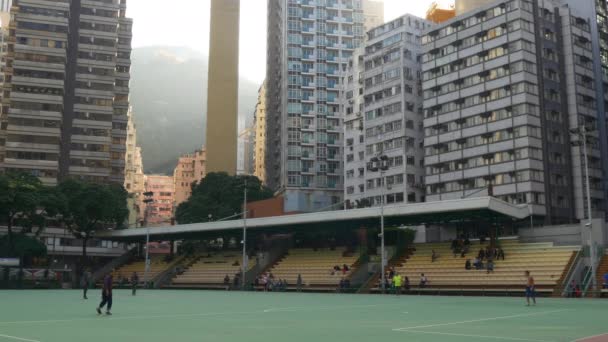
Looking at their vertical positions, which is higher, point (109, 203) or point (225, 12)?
point (225, 12)

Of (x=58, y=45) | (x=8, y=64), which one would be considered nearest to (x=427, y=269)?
(x=58, y=45)

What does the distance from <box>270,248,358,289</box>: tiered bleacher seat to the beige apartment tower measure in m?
69.8

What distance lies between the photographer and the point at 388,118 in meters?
103

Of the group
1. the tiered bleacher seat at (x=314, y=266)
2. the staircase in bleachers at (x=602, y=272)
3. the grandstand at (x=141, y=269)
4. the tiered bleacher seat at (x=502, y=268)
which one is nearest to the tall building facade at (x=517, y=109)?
the tiered bleacher seat at (x=314, y=266)

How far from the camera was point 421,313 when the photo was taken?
1067 inches

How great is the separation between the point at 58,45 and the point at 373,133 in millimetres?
57200

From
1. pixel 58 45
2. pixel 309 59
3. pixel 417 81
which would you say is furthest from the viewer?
pixel 309 59

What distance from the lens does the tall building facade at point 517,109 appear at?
81.1m

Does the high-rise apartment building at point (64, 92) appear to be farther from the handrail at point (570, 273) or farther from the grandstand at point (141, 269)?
the handrail at point (570, 273)

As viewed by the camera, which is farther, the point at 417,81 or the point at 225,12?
the point at 225,12

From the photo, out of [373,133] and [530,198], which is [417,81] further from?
[530,198]

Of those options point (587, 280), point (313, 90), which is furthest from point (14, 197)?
point (313, 90)

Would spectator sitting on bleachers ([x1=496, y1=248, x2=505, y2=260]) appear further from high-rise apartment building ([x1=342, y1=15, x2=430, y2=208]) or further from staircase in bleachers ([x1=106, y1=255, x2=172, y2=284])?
high-rise apartment building ([x1=342, y1=15, x2=430, y2=208])

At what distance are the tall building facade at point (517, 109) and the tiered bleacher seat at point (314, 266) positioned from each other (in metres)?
24.7
